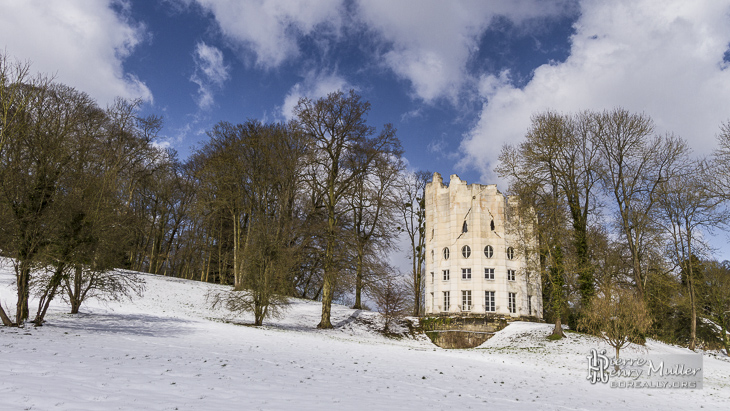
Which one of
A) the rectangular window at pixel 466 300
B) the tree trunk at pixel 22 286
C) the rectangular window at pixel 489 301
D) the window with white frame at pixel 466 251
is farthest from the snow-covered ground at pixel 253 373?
the window with white frame at pixel 466 251

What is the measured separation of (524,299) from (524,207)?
10.1 m

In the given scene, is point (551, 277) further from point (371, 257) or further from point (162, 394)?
point (162, 394)

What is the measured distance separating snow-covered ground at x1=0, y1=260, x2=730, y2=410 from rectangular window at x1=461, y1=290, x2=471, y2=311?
35.6 feet

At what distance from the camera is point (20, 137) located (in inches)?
567

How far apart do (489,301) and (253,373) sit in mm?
25550

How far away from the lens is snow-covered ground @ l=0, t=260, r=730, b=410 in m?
7.53

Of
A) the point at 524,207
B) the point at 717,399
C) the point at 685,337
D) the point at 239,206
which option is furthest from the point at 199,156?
the point at 685,337

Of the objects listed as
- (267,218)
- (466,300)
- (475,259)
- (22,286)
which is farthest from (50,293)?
(475,259)

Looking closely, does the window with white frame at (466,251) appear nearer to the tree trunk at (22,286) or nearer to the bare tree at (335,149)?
the bare tree at (335,149)

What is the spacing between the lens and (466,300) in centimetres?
3322
